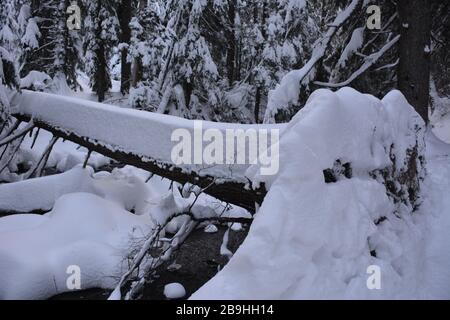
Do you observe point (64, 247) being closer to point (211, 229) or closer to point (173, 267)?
point (173, 267)

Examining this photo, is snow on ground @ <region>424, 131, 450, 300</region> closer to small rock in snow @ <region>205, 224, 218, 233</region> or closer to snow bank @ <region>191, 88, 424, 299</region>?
snow bank @ <region>191, 88, 424, 299</region>

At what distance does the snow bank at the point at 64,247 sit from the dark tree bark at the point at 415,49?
5.72m

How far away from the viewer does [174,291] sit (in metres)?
5.40

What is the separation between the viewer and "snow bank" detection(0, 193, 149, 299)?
5.17m

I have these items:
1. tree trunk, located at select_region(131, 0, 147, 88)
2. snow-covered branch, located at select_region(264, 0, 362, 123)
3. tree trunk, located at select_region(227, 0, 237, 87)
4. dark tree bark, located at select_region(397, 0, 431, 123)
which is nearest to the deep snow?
dark tree bark, located at select_region(397, 0, 431, 123)

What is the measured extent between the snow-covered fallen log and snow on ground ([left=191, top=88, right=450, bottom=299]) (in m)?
0.54

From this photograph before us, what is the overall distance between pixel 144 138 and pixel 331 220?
112 inches

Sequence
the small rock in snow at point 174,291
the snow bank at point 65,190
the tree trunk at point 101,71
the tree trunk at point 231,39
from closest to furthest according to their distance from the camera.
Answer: the small rock in snow at point 174,291
the snow bank at point 65,190
the tree trunk at point 231,39
the tree trunk at point 101,71

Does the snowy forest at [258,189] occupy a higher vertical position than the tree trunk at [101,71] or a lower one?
lower

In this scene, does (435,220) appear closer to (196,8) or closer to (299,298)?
(299,298)

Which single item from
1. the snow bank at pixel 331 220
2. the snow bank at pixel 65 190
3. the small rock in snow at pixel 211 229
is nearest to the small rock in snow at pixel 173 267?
the snow bank at pixel 65 190

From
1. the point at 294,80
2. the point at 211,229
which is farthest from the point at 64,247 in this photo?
the point at 294,80

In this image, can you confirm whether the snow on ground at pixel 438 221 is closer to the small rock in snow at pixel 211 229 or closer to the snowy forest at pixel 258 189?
the snowy forest at pixel 258 189

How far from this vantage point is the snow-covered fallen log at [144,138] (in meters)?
4.34
